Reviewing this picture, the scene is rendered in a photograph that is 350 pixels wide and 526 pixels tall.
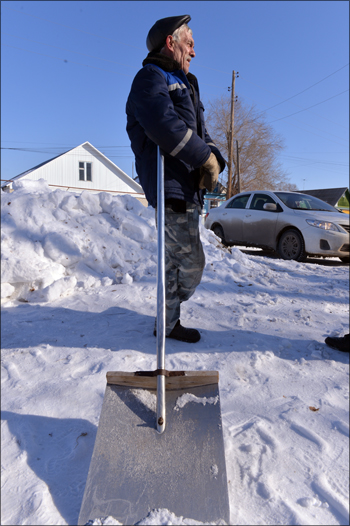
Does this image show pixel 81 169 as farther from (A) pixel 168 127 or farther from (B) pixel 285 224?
(B) pixel 285 224

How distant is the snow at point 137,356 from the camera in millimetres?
1299

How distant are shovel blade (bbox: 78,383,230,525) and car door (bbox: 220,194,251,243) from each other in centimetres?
673

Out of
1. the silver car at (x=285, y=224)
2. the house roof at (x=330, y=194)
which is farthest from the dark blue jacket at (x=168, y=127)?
the house roof at (x=330, y=194)

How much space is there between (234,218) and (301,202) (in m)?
1.52

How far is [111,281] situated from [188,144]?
7.94 feet

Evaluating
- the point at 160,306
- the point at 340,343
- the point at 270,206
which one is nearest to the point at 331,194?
the point at 270,206

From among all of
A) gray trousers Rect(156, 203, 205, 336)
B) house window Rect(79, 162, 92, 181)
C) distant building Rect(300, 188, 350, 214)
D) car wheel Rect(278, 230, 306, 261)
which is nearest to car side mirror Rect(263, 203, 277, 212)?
car wheel Rect(278, 230, 306, 261)

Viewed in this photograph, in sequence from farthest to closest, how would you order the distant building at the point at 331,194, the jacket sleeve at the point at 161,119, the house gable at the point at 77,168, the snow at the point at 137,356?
the distant building at the point at 331,194 → the house gable at the point at 77,168 → the jacket sleeve at the point at 161,119 → the snow at the point at 137,356

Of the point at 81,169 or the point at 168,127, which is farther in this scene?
the point at 81,169

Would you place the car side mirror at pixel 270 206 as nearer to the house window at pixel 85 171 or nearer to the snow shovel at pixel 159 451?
the house window at pixel 85 171

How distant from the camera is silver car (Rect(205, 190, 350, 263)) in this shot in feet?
21.3

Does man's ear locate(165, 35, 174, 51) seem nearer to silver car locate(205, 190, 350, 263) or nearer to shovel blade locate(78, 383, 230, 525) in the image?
shovel blade locate(78, 383, 230, 525)

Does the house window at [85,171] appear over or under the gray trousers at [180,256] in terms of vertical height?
over

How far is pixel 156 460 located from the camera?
4.01ft
